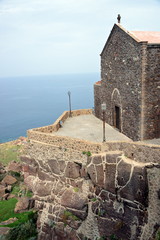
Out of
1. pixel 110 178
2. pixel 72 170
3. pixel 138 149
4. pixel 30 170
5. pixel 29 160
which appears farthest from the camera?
pixel 30 170

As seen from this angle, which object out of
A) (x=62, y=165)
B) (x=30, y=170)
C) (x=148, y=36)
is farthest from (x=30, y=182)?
(x=148, y=36)

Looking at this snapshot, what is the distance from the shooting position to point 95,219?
15.6 metres

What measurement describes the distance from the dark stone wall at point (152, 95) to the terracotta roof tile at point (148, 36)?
57.5 inches

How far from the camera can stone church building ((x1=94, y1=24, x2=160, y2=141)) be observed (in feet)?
52.0

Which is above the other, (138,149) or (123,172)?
(138,149)

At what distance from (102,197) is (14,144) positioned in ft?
86.0

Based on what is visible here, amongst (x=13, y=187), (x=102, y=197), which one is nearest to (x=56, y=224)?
(x=102, y=197)

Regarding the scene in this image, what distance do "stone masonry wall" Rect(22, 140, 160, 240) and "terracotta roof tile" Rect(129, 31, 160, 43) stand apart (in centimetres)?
901

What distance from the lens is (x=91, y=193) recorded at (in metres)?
16.0

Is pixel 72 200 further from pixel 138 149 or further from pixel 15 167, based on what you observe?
pixel 15 167

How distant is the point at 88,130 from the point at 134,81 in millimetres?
6593

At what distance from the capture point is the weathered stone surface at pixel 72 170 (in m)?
16.6

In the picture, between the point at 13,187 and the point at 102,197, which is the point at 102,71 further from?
the point at 13,187

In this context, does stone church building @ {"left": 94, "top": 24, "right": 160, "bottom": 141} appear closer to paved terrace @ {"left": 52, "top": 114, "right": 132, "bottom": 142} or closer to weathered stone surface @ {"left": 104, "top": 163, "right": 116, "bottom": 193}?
paved terrace @ {"left": 52, "top": 114, "right": 132, "bottom": 142}
